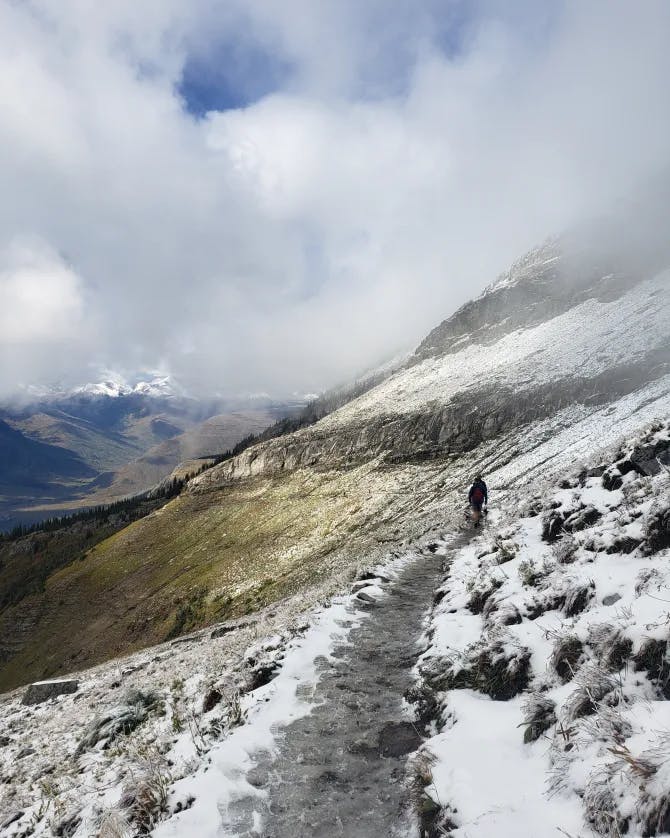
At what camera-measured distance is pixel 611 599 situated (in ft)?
25.3

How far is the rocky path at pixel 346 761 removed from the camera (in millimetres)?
6027

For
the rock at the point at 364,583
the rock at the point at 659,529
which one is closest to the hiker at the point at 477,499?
the rock at the point at 364,583

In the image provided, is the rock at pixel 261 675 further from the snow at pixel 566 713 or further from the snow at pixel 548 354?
the snow at pixel 548 354

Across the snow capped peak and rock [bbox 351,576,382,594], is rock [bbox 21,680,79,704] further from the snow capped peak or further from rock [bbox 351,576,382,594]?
the snow capped peak

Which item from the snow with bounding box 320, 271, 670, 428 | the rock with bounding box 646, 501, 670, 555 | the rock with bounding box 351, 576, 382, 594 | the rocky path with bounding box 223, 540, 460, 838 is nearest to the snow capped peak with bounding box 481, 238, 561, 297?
the snow with bounding box 320, 271, 670, 428

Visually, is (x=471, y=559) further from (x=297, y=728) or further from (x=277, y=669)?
(x=297, y=728)

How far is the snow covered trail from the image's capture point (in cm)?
599

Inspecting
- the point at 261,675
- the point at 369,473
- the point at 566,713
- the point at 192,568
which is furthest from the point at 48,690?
the point at 369,473

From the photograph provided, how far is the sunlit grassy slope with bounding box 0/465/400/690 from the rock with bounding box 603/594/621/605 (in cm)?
3390

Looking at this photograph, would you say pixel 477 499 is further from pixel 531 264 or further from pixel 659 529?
pixel 531 264

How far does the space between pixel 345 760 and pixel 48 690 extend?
21.1 m

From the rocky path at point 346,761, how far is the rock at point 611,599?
4155 mm

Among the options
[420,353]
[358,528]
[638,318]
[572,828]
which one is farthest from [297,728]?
[420,353]

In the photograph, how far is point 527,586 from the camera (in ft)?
34.4
